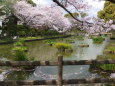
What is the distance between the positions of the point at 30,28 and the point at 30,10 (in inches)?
221

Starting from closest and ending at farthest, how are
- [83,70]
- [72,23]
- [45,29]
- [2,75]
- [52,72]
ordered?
1. [2,75]
2. [52,72]
3. [83,70]
4. [45,29]
5. [72,23]

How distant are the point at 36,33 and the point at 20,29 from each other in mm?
5234

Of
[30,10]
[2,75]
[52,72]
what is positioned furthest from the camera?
[30,10]

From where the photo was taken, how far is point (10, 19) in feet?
143

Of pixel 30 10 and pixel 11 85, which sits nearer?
pixel 11 85

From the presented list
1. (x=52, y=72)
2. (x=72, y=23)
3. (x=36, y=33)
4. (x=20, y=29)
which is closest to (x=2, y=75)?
(x=52, y=72)

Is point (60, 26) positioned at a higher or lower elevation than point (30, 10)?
lower

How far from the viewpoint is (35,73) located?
13.6 metres

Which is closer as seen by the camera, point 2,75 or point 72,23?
point 2,75

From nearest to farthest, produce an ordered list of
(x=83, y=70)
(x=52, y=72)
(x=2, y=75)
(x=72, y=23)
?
(x=2, y=75)
(x=52, y=72)
(x=83, y=70)
(x=72, y=23)

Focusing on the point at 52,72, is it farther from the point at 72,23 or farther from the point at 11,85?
the point at 72,23

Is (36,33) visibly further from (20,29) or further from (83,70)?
(83,70)

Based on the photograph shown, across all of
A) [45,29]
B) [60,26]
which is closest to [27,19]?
[45,29]

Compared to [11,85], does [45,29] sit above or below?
below
